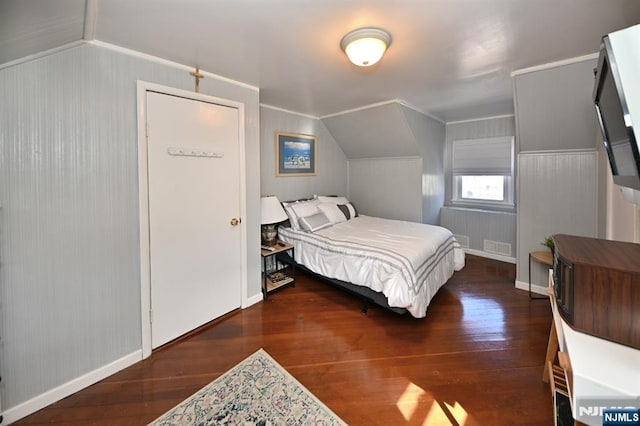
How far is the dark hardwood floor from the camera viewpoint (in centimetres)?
155

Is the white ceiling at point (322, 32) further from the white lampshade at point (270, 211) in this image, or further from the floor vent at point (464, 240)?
the floor vent at point (464, 240)

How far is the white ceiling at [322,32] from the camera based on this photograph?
1392mm

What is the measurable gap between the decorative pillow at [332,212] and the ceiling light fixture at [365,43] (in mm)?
2181

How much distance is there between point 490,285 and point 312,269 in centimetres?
224

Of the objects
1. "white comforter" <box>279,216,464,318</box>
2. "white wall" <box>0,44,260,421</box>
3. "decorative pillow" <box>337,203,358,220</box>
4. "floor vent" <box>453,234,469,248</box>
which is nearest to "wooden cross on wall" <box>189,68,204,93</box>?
"white wall" <box>0,44,260,421</box>

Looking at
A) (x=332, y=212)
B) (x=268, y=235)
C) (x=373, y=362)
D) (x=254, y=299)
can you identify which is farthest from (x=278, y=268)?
(x=373, y=362)

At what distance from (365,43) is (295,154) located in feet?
7.75

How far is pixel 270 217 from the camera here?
3141mm

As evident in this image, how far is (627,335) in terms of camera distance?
990mm

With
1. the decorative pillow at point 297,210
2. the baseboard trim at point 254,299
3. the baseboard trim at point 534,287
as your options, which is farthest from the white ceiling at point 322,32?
the baseboard trim at point 534,287

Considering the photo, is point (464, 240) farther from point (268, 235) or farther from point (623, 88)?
point (623, 88)

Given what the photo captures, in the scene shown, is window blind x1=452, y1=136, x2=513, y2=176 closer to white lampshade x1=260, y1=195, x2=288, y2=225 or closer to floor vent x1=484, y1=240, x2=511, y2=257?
floor vent x1=484, y1=240, x2=511, y2=257

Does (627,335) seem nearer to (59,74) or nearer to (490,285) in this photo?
(490,285)

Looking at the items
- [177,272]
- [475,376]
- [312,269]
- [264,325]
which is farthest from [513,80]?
[177,272]
